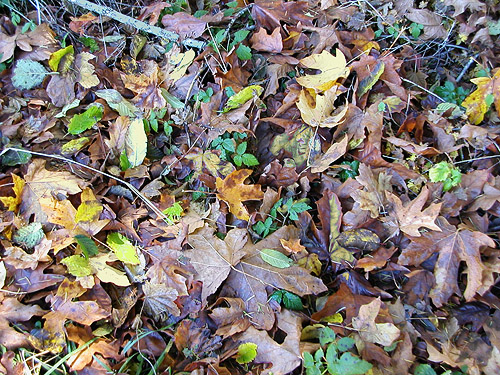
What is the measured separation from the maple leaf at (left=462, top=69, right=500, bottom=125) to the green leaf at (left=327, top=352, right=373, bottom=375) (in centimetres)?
153

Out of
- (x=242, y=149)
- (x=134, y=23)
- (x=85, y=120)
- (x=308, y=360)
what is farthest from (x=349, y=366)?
(x=134, y=23)

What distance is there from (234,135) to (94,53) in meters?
1.24

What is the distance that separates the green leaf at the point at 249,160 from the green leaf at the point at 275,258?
50 cm

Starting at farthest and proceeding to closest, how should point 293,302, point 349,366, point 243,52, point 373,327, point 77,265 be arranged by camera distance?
point 243,52, point 77,265, point 293,302, point 373,327, point 349,366

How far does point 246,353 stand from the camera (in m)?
1.69

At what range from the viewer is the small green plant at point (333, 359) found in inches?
59.8

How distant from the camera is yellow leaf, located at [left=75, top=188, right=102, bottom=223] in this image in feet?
6.44

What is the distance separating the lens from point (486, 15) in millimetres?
2234

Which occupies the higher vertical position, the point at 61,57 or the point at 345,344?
the point at 61,57

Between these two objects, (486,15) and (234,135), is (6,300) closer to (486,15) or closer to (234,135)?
(234,135)

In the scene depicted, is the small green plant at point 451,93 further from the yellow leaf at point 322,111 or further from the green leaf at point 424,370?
the green leaf at point 424,370

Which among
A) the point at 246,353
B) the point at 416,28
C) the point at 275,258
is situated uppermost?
the point at 416,28

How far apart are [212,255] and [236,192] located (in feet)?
1.21

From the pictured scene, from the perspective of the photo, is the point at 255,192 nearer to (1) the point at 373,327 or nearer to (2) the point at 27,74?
(1) the point at 373,327
